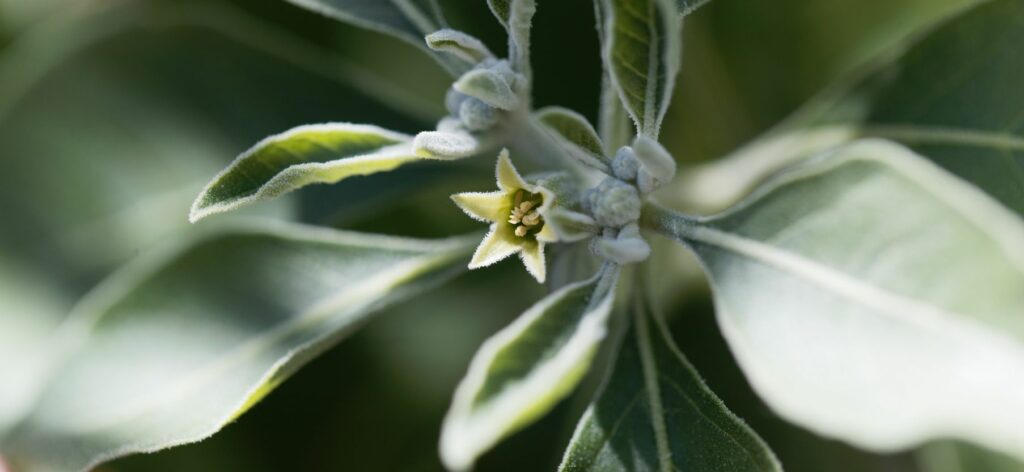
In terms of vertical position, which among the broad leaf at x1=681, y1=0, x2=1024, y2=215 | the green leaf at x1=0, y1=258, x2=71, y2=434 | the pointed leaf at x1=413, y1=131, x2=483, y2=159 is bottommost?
the broad leaf at x1=681, y1=0, x2=1024, y2=215

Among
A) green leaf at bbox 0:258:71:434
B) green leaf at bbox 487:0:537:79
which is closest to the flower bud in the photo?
green leaf at bbox 487:0:537:79

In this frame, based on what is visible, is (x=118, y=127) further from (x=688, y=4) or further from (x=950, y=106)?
(x=950, y=106)

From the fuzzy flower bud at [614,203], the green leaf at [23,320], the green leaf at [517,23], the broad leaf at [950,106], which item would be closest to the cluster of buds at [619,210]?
the fuzzy flower bud at [614,203]

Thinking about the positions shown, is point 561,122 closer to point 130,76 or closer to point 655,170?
point 655,170

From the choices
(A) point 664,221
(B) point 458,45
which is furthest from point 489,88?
(A) point 664,221

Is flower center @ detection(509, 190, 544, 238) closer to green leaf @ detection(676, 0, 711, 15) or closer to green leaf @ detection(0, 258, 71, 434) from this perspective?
green leaf @ detection(676, 0, 711, 15)

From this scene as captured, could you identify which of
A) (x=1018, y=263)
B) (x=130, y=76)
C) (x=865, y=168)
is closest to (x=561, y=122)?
(x=865, y=168)
